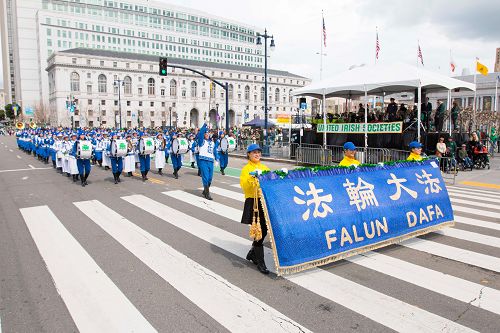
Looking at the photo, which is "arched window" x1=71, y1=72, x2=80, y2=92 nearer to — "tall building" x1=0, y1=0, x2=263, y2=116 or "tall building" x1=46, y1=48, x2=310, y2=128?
"tall building" x1=46, y1=48, x2=310, y2=128

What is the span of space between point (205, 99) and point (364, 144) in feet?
372

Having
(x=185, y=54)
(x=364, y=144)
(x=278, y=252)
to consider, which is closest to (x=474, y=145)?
(x=364, y=144)

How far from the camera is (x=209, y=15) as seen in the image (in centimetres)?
14050

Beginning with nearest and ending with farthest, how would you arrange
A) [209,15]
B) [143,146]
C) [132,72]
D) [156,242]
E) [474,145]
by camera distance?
1. [156,242]
2. [143,146]
3. [474,145]
4. [132,72]
5. [209,15]

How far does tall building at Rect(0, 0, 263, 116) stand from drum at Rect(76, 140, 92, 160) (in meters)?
118

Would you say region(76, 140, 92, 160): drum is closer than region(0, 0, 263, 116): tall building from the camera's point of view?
Yes

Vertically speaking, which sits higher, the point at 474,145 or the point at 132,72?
the point at 132,72

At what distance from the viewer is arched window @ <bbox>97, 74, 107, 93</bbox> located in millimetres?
109812

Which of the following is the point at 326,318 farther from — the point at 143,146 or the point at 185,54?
the point at 185,54

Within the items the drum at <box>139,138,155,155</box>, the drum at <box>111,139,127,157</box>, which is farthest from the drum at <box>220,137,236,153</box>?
the drum at <box>111,139,127,157</box>

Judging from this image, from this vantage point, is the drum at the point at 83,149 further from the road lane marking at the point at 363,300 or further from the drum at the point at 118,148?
the road lane marking at the point at 363,300

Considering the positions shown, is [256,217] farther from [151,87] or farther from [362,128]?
[151,87]

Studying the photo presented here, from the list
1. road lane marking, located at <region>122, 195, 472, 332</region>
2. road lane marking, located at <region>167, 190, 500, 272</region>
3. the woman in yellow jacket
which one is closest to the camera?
road lane marking, located at <region>122, 195, 472, 332</region>

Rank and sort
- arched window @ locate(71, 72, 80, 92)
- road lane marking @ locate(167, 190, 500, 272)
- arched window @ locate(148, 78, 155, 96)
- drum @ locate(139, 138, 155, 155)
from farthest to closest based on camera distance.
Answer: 1. arched window @ locate(148, 78, 155, 96)
2. arched window @ locate(71, 72, 80, 92)
3. drum @ locate(139, 138, 155, 155)
4. road lane marking @ locate(167, 190, 500, 272)
